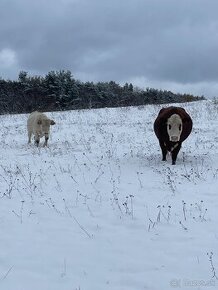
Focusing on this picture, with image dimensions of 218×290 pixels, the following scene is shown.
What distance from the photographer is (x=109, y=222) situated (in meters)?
7.21

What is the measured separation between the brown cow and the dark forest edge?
38418 millimetres

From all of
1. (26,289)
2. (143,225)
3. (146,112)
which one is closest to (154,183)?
(143,225)

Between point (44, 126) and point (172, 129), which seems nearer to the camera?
point (172, 129)

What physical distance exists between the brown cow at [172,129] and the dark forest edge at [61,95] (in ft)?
126

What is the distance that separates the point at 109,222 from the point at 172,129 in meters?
5.35

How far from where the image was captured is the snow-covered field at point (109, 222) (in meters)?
5.36

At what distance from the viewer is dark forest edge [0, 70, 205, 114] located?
5300cm

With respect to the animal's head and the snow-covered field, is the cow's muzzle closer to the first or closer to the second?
the snow-covered field

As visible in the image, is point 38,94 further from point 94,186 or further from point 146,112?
point 94,186

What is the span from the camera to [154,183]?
9594 millimetres

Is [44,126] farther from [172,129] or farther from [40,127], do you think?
[172,129]

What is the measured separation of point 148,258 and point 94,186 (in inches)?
148

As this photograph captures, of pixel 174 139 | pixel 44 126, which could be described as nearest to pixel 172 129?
pixel 174 139

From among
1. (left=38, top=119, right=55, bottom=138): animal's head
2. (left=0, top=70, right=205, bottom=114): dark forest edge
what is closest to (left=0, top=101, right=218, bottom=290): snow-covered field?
(left=38, top=119, right=55, bottom=138): animal's head
